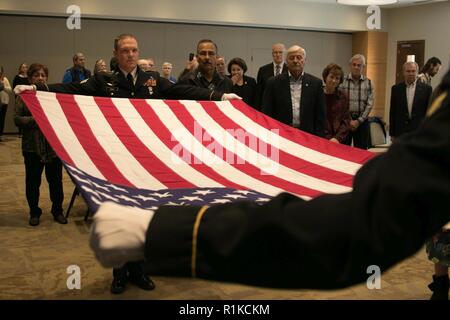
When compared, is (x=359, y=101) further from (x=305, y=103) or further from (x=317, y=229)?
(x=317, y=229)

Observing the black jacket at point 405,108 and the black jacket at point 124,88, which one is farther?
the black jacket at point 405,108

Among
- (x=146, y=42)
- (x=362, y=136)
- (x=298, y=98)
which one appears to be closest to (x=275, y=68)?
(x=362, y=136)

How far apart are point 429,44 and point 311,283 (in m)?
12.2

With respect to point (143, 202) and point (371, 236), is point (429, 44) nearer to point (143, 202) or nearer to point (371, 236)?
point (143, 202)

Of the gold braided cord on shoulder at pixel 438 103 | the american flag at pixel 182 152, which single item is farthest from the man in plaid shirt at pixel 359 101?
the gold braided cord on shoulder at pixel 438 103

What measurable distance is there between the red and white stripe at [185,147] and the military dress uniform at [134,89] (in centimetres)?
14

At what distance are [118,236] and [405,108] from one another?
212 inches

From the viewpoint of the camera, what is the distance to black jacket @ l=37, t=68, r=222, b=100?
3223mm

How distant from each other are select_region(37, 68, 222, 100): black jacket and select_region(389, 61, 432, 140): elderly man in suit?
296 centimetres

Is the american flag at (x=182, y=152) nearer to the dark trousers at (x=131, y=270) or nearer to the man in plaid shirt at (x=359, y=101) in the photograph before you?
the dark trousers at (x=131, y=270)

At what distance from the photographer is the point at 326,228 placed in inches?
26.5

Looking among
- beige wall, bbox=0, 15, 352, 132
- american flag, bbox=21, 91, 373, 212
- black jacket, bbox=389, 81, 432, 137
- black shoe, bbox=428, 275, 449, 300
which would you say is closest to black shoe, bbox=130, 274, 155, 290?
american flag, bbox=21, 91, 373, 212

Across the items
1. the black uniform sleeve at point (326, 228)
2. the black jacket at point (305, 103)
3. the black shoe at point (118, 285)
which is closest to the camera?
the black uniform sleeve at point (326, 228)

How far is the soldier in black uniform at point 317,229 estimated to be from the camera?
0.62 metres
